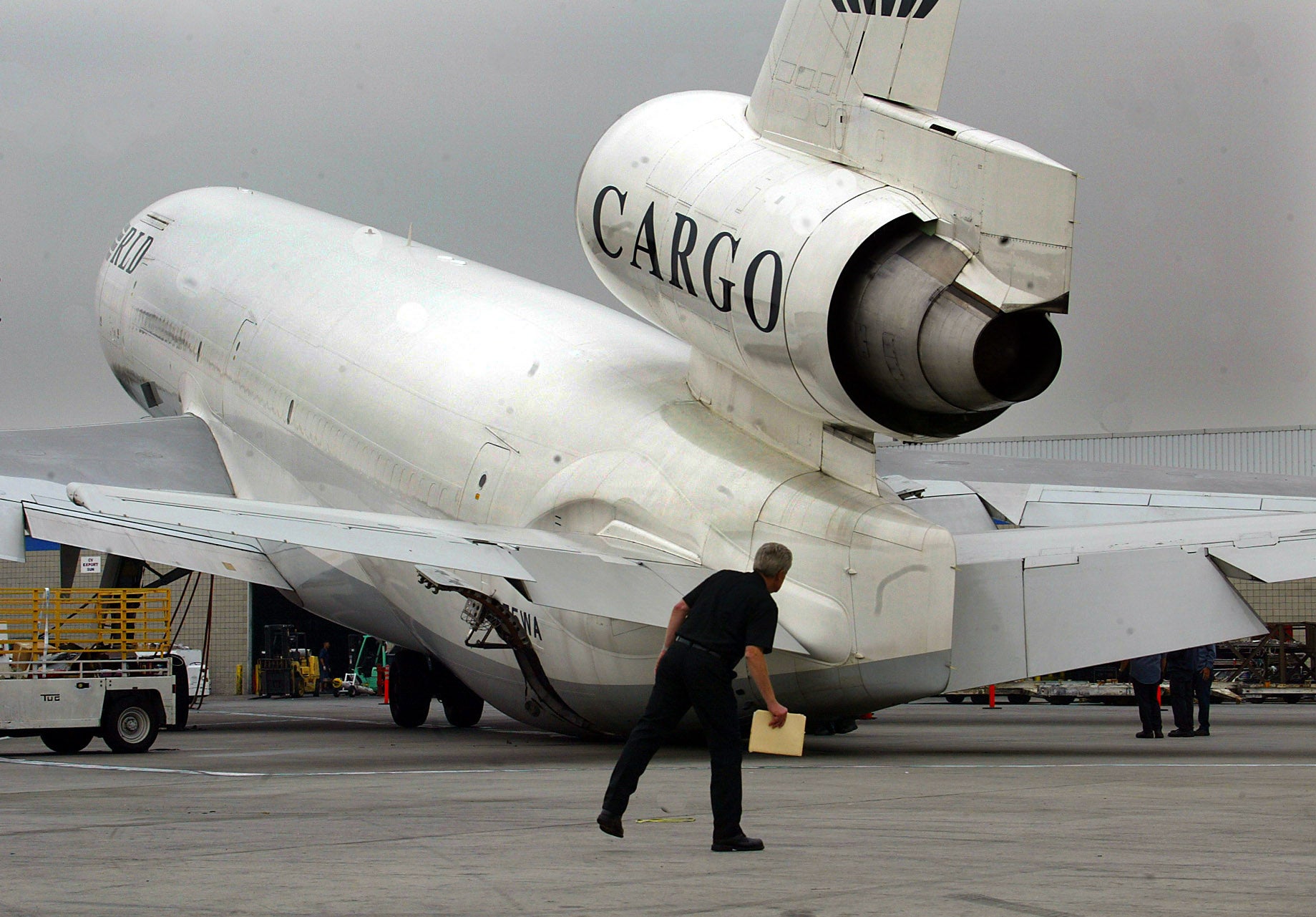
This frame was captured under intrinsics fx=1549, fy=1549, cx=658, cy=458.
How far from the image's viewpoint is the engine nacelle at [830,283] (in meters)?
11.5

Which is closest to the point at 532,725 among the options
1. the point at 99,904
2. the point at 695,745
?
the point at 695,745

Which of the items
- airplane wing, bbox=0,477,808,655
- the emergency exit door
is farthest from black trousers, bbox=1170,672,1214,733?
the emergency exit door

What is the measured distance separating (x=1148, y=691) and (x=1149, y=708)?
22 centimetres

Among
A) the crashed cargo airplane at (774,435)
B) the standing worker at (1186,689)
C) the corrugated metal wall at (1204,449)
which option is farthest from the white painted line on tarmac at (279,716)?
the corrugated metal wall at (1204,449)

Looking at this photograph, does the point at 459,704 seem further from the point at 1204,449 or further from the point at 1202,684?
the point at 1204,449

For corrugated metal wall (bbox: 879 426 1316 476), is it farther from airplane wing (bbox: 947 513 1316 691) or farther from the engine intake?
the engine intake

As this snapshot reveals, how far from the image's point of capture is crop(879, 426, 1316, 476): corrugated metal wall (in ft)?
115

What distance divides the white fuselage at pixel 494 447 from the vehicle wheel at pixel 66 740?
11.6 feet

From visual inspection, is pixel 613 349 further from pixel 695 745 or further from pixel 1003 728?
pixel 1003 728

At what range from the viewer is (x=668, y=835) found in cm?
774

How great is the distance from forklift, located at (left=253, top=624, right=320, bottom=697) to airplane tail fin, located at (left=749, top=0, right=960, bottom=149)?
86.7 feet

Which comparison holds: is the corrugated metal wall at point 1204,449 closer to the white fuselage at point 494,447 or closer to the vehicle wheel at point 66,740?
the white fuselage at point 494,447

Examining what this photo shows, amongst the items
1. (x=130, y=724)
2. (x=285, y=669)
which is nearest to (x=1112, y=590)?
(x=130, y=724)

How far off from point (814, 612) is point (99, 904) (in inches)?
302
